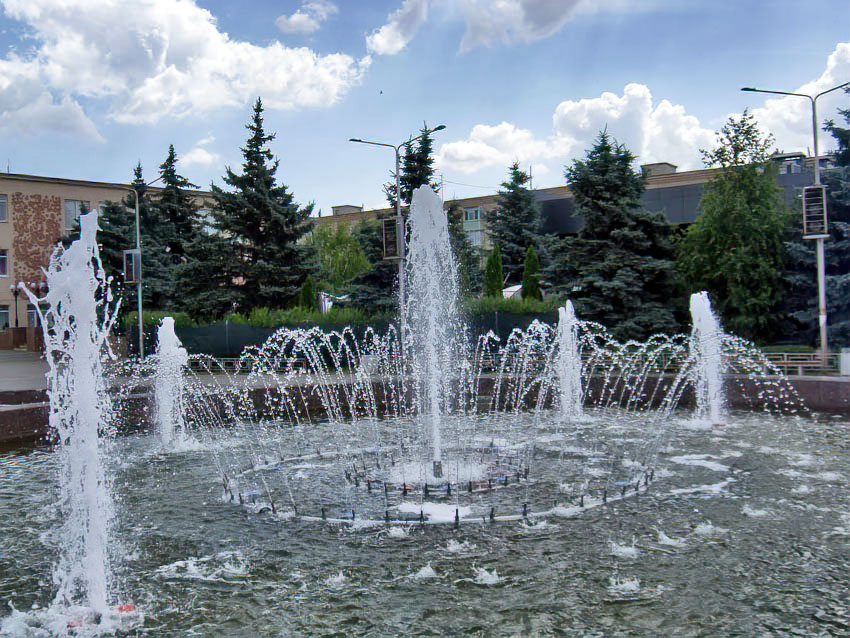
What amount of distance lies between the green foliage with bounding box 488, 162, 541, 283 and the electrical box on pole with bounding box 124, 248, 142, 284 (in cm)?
2110

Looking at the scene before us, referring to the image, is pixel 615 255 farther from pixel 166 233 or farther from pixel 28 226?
pixel 28 226

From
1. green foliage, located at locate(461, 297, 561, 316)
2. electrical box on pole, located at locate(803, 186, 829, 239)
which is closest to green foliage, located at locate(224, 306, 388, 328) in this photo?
green foliage, located at locate(461, 297, 561, 316)

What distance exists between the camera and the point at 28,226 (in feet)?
144

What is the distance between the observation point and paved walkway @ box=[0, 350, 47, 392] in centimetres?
2077

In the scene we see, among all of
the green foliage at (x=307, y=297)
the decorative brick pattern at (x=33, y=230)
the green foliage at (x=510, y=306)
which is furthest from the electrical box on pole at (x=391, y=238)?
the decorative brick pattern at (x=33, y=230)

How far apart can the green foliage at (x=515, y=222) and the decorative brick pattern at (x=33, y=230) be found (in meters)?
25.7

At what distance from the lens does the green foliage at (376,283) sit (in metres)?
29.6

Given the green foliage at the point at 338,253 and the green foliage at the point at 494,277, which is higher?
the green foliage at the point at 338,253

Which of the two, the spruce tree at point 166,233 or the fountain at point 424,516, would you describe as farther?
the spruce tree at point 166,233

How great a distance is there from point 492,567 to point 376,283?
24316 mm

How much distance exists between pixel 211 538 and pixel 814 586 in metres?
5.24

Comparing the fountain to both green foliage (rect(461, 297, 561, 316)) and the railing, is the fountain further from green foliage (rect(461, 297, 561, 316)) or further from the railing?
green foliage (rect(461, 297, 561, 316))

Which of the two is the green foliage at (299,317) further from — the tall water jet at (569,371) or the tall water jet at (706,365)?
the tall water jet at (706,365)

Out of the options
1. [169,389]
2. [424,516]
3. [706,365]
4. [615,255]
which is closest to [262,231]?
[615,255]
